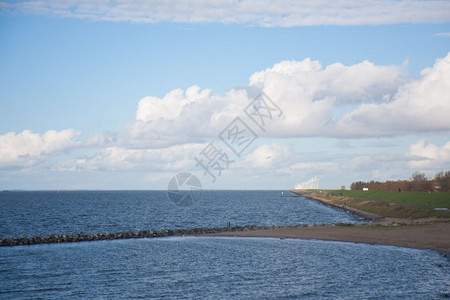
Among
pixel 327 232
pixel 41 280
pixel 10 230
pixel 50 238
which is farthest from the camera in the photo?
pixel 10 230

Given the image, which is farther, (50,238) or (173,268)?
(50,238)

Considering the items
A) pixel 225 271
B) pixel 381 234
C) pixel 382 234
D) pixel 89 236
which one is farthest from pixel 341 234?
pixel 89 236

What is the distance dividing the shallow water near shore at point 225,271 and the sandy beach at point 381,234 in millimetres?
2993

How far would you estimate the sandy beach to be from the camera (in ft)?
161

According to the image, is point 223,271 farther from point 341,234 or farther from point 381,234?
point 381,234

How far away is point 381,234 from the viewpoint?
5684 cm

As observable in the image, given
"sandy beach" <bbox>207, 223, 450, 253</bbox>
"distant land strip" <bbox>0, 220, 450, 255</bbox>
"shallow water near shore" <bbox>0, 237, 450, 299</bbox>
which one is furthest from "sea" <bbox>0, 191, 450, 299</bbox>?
"distant land strip" <bbox>0, 220, 450, 255</bbox>

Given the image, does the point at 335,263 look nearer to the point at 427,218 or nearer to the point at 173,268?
the point at 173,268

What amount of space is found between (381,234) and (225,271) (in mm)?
28607

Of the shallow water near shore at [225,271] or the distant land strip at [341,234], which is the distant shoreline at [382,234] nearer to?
the distant land strip at [341,234]

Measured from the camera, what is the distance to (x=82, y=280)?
33312 millimetres

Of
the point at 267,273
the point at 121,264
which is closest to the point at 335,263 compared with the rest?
the point at 267,273

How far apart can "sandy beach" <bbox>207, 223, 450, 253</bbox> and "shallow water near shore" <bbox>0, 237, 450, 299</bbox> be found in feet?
9.82

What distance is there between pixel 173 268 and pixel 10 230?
44921 mm
